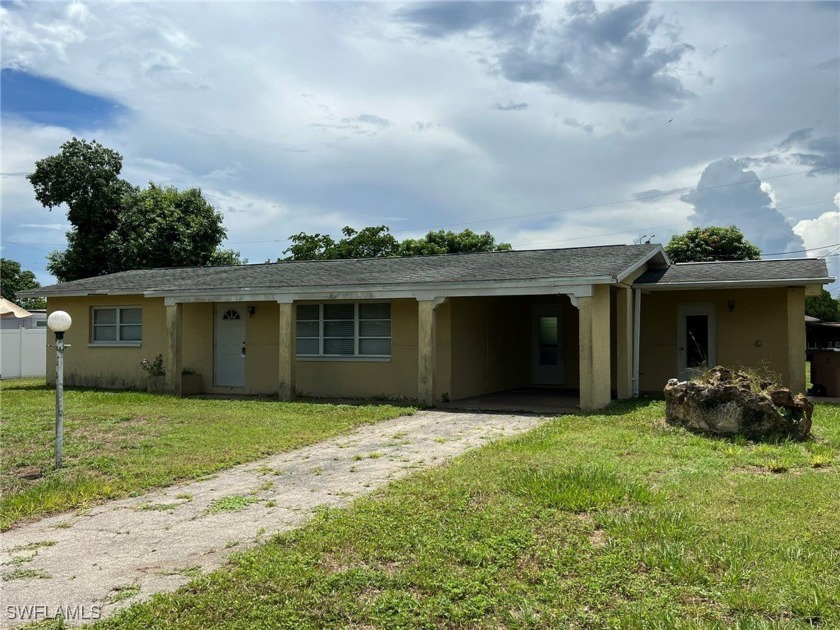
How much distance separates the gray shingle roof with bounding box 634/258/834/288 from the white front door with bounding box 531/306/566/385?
3.08 m

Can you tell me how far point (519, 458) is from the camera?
7812 millimetres

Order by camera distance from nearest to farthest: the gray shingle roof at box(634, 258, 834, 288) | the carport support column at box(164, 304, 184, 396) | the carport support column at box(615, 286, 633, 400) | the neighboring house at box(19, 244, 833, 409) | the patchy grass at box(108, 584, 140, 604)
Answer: the patchy grass at box(108, 584, 140, 604), the gray shingle roof at box(634, 258, 834, 288), the neighboring house at box(19, 244, 833, 409), the carport support column at box(615, 286, 633, 400), the carport support column at box(164, 304, 184, 396)

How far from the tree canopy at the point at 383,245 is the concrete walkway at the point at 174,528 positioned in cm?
2984

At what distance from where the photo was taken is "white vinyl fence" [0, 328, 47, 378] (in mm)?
22703

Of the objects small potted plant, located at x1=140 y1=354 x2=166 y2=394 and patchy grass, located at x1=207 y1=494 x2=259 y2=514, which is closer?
patchy grass, located at x1=207 y1=494 x2=259 y2=514

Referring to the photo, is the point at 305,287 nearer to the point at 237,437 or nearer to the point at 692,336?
the point at 237,437

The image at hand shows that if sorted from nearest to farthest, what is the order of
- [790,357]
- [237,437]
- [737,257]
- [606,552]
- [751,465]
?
[606,552], [751,465], [237,437], [790,357], [737,257]

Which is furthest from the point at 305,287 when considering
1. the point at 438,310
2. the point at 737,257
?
the point at 737,257

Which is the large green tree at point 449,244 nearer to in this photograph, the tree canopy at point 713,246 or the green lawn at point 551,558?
the tree canopy at point 713,246

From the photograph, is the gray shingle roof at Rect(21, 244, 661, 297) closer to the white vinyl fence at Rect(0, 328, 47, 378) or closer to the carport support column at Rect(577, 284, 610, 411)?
the carport support column at Rect(577, 284, 610, 411)

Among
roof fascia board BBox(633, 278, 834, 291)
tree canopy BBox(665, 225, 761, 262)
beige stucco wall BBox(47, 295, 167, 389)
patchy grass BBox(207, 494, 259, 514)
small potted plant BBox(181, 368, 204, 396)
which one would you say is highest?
tree canopy BBox(665, 225, 761, 262)

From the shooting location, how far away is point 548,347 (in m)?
18.3

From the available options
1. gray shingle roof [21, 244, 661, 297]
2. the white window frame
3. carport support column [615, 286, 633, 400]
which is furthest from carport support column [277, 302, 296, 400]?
carport support column [615, 286, 633, 400]

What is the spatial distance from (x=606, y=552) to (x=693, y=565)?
0.57 meters
